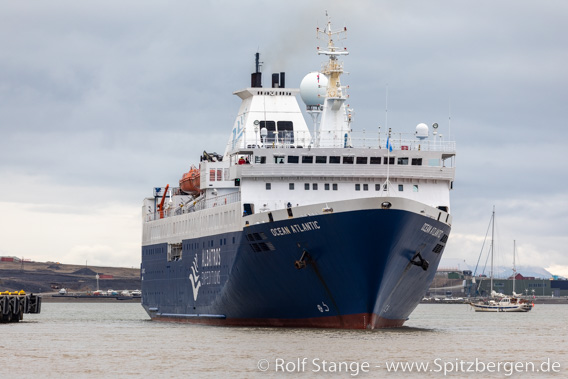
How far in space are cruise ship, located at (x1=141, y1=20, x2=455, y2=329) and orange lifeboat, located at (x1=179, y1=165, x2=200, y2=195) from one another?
6 centimetres

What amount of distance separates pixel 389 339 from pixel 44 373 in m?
15.8

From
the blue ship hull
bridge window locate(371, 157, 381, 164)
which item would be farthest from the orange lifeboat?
bridge window locate(371, 157, 381, 164)

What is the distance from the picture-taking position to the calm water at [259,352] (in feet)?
122

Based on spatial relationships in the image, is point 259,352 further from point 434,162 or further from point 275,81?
point 275,81

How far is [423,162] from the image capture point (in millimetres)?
56688

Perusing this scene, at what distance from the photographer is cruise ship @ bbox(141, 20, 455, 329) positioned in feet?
159

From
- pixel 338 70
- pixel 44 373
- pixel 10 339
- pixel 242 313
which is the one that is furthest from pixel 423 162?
pixel 44 373

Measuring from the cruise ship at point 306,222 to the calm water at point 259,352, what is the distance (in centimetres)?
157

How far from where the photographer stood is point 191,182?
216 ft

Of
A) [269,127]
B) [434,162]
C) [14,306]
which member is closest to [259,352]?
[434,162]

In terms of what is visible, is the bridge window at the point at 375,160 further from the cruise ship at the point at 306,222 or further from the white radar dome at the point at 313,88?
the white radar dome at the point at 313,88

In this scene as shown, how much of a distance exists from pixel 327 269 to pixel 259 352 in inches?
305

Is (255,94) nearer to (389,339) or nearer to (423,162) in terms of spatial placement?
(423,162)

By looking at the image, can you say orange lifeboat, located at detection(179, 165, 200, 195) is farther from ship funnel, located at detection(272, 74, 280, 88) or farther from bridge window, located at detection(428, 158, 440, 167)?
bridge window, located at detection(428, 158, 440, 167)
